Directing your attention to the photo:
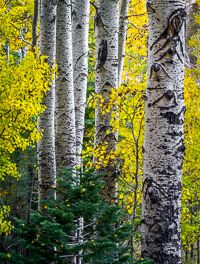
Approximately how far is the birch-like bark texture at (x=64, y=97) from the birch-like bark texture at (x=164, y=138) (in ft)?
6.50

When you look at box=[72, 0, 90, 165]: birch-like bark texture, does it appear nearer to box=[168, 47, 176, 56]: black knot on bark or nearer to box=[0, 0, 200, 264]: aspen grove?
box=[0, 0, 200, 264]: aspen grove

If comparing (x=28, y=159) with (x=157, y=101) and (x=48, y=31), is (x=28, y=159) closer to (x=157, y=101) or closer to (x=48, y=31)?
(x=48, y=31)

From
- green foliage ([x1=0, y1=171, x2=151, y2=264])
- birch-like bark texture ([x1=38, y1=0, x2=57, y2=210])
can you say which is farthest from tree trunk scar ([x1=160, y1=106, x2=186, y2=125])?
birch-like bark texture ([x1=38, y1=0, x2=57, y2=210])

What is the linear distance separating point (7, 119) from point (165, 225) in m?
3.24

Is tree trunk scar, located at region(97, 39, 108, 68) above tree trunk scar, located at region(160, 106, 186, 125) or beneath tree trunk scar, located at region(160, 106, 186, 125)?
above

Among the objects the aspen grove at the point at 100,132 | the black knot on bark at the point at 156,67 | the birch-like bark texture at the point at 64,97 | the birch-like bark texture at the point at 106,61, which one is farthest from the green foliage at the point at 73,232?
the birch-like bark texture at the point at 64,97

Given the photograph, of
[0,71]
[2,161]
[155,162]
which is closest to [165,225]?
[155,162]

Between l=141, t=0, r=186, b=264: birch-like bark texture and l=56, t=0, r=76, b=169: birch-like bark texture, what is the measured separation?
1.98 metres

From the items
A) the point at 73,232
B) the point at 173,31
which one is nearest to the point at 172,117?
the point at 173,31

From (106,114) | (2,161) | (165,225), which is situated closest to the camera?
(165,225)

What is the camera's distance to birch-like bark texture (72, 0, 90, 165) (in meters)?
4.65

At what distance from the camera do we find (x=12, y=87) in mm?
4262

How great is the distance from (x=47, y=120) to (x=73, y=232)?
8.05 ft

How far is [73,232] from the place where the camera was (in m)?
2.18
